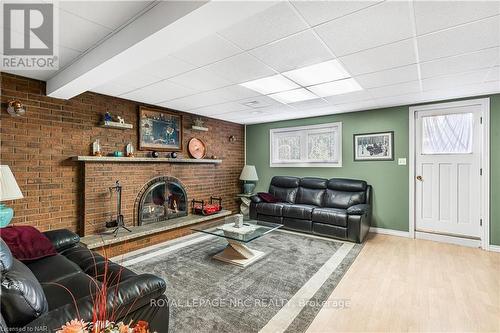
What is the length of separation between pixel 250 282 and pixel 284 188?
2909mm

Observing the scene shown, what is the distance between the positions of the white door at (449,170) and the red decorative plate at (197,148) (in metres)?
3.97

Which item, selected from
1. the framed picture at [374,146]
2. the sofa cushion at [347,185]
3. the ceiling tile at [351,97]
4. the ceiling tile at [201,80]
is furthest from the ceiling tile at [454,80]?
the ceiling tile at [201,80]

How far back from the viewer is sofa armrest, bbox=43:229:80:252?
2386mm

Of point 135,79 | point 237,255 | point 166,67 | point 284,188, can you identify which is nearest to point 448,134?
point 284,188

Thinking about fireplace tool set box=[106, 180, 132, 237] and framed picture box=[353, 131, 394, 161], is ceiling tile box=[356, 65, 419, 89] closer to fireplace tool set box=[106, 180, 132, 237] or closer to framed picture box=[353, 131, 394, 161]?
framed picture box=[353, 131, 394, 161]

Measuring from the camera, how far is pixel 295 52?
226 cm

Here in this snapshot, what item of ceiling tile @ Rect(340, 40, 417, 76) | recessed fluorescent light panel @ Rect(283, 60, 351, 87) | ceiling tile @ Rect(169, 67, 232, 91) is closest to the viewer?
ceiling tile @ Rect(340, 40, 417, 76)

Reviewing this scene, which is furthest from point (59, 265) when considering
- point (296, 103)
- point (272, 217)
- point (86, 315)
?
point (296, 103)

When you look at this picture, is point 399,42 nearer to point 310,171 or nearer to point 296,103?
point 296,103

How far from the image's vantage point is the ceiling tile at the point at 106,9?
1.61 m

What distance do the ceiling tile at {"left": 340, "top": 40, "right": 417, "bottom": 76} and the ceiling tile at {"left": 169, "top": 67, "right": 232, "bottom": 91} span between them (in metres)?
1.42

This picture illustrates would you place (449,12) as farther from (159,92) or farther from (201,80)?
(159,92)

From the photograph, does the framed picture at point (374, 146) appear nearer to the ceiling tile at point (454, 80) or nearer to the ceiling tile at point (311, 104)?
the ceiling tile at point (311, 104)

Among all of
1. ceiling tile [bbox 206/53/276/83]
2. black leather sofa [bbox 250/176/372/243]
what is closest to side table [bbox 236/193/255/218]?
black leather sofa [bbox 250/176/372/243]
